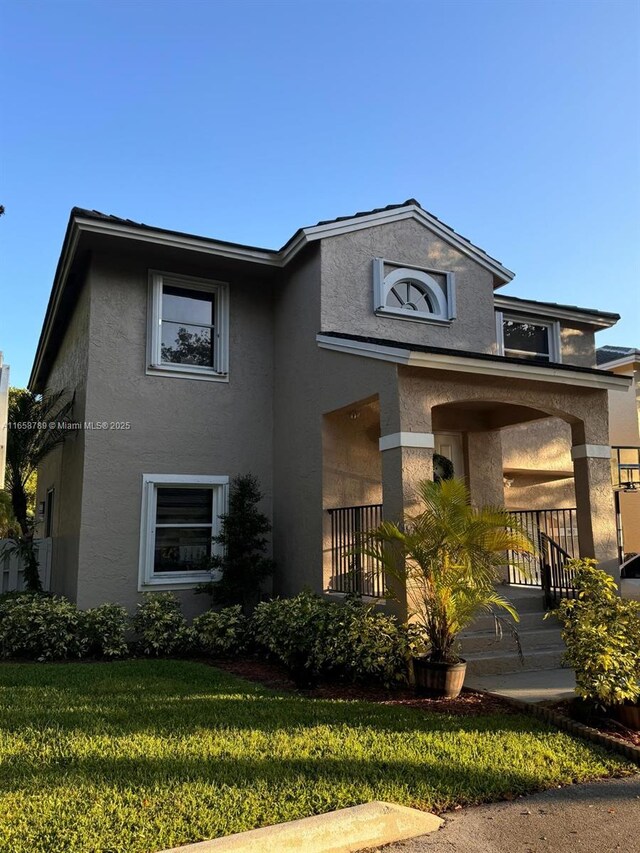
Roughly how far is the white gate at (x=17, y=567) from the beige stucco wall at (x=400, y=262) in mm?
7488

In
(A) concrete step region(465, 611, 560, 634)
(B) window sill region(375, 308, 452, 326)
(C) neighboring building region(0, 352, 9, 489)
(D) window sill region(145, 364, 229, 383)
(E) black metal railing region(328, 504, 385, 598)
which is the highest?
(B) window sill region(375, 308, 452, 326)

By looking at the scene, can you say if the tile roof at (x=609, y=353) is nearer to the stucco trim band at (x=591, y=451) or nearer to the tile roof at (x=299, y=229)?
the tile roof at (x=299, y=229)

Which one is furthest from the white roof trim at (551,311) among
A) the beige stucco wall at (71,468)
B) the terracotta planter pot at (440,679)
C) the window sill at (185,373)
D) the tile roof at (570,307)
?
the terracotta planter pot at (440,679)

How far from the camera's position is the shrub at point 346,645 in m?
7.06

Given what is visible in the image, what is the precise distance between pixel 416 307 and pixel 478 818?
8.92 metres

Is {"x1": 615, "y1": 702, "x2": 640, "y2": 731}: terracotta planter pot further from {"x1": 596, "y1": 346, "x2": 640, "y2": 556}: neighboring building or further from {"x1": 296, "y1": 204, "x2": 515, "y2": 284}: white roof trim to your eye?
{"x1": 296, "y1": 204, "x2": 515, "y2": 284}: white roof trim

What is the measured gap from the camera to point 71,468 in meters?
11.5

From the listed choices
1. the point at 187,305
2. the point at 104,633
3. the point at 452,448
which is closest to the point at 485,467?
the point at 452,448

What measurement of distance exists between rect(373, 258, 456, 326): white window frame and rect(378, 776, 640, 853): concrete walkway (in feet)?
26.4

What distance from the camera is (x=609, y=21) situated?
361 inches

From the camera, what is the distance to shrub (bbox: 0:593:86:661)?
→ 8.91 m

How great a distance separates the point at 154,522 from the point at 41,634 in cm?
234

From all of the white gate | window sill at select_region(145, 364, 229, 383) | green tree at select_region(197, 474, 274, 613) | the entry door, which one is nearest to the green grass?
green tree at select_region(197, 474, 274, 613)

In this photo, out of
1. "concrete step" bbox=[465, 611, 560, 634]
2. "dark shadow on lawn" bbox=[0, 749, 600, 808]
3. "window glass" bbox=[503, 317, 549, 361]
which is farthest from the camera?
"window glass" bbox=[503, 317, 549, 361]
